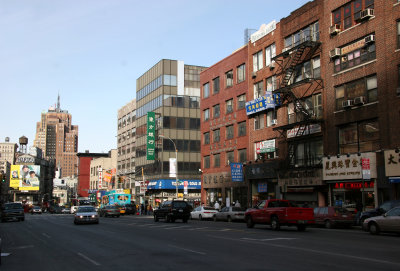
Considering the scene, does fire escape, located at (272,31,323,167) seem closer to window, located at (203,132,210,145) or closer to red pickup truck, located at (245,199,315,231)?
red pickup truck, located at (245,199,315,231)

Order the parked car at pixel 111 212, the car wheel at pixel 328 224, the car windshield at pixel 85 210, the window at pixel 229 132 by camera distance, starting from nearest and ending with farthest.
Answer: the car wheel at pixel 328 224 < the car windshield at pixel 85 210 < the parked car at pixel 111 212 < the window at pixel 229 132

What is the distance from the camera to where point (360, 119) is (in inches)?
1241

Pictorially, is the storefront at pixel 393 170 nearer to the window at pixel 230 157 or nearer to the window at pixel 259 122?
the window at pixel 259 122

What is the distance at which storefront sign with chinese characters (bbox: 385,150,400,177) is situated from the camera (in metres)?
28.0

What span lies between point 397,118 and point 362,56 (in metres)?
5.74

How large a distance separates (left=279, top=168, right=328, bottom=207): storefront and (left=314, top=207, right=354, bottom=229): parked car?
6128 mm

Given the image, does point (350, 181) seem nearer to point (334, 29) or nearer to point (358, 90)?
point (358, 90)

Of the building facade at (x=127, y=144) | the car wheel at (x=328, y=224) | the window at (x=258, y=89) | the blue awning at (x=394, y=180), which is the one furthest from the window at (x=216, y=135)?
the building facade at (x=127, y=144)

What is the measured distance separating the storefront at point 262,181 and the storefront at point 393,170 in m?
13.0

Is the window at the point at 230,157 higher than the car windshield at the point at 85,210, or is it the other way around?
the window at the point at 230,157

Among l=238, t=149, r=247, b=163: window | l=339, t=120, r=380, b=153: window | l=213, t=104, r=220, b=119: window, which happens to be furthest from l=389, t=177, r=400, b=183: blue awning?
l=213, t=104, r=220, b=119: window

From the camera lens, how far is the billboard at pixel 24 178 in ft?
501

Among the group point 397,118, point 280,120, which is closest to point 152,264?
point 397,118

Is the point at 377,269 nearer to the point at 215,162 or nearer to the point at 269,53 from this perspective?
the point at 269,53
